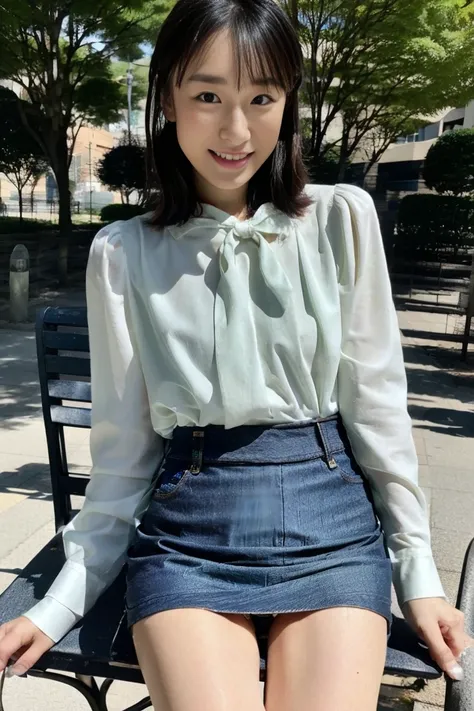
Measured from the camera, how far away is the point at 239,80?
4.96 feet

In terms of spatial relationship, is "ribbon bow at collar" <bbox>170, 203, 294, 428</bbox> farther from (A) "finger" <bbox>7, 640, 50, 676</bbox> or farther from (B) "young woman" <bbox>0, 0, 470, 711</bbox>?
(A) "finger" <bbox>7, 640, 50, 676</bbox>

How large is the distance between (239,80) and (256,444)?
760mm

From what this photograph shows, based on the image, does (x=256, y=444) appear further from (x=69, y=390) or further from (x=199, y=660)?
(x=69, y=390)

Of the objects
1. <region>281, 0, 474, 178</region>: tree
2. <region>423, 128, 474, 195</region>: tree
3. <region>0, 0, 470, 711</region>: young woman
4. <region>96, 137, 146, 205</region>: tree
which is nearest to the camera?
<region>0, 0, 470, 711</region>: young woman

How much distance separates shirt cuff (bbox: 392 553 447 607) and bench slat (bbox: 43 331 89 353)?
1.18m

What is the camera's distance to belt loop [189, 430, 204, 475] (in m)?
1.56

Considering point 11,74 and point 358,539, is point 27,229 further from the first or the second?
point 358,539

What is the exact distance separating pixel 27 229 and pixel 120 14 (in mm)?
5045

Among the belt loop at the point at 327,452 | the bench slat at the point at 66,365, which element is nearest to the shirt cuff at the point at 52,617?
the belt loop at the point at 327,452

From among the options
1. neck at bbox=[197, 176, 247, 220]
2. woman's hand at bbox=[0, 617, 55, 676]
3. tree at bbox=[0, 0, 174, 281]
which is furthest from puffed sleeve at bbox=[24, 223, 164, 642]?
tree at bbox=[0, 0, 174, 281]

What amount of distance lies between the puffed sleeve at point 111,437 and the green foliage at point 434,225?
12.5 m

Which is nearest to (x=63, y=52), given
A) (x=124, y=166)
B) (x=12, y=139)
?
(x=12, y=139)

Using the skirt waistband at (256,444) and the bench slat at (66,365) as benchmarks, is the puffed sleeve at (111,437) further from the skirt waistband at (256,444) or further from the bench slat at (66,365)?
the bench slat at (66,365)

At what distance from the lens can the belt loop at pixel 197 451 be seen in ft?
5.11
